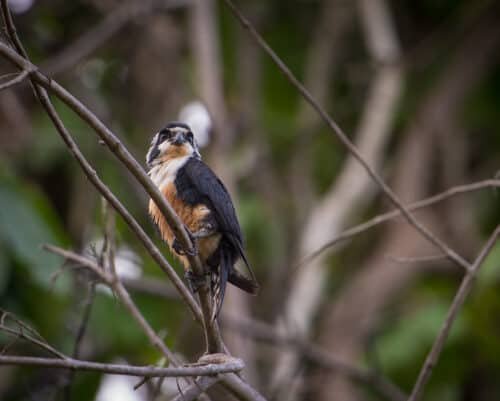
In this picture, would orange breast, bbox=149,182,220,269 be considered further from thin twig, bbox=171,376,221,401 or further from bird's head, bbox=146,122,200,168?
thin twig, bbox=171,376,221,401

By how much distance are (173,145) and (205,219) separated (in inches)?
25.0

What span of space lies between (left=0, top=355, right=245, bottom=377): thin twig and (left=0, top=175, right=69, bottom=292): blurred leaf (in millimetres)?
2496

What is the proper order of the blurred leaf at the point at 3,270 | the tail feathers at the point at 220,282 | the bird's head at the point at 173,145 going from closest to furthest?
the tail feathers at the point at 220,282 < the bird's head at the point at 173,145 < the blurred leaf at the point at 3,270

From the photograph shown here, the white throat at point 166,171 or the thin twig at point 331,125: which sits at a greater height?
the white throat at point 166,171

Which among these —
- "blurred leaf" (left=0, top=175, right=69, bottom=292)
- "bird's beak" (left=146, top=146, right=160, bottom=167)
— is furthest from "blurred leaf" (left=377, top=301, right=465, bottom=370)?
"bird's beak" (left=146, top=146, right=160, bottom=167)

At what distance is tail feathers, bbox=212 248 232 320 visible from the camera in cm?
345

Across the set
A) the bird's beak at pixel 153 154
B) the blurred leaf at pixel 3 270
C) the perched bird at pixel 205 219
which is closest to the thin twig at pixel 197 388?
the perched bird at pixel 205 219

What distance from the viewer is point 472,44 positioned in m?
7.92

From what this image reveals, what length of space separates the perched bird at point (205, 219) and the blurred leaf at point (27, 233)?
3.81 ft

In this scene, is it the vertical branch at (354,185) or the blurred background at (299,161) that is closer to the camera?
the blurred background at (299,161)

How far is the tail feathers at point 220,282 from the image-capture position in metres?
3.45

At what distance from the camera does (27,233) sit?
5227 mm

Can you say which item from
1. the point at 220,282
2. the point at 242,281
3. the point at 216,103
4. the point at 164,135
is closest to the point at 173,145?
the point at 164,135

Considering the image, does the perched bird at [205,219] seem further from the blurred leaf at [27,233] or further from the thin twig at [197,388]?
the blurred leaf at [27,233]
